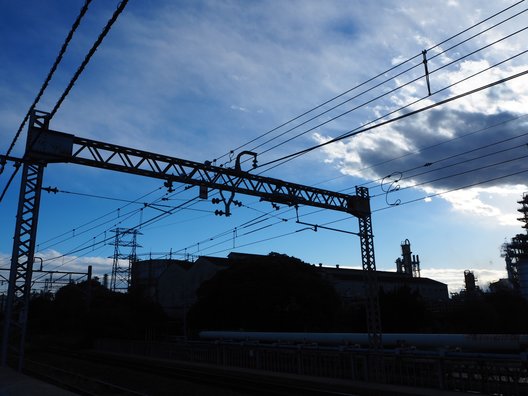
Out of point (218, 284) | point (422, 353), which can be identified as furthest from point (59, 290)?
point (422, 353)

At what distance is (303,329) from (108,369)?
2483 cm

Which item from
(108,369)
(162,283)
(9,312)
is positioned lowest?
(108,369)

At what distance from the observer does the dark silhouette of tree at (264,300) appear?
43906 millimetres

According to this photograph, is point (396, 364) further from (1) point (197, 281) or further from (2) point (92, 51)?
(1) point (197, 281)

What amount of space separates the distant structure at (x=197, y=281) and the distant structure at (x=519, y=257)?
48.6 feet

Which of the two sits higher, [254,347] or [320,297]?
[320,297]

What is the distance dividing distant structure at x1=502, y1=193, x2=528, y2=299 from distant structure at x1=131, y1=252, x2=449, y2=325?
14825 millimetres

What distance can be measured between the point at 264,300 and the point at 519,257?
79.3 meters

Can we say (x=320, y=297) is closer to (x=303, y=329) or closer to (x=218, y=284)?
(x=303, y=329)

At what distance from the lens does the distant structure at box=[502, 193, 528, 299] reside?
91.5 metres

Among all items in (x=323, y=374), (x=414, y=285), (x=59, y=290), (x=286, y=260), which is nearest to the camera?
(x=323, y=374)

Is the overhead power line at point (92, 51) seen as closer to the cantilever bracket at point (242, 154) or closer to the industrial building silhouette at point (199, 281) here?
the cantilever bracket at point (242, 154)

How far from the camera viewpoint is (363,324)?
47.4 m

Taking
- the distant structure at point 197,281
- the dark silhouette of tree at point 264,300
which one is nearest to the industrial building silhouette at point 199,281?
the distant structure at point 197,281
